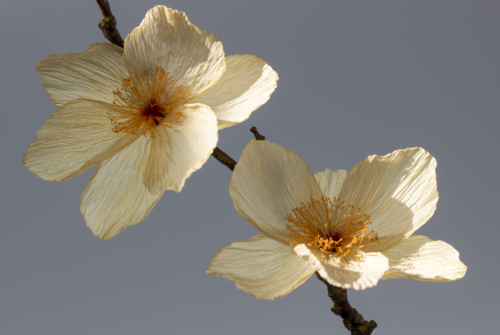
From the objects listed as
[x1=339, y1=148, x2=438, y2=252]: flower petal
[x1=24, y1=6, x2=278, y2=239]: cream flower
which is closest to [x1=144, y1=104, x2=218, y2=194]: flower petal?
[x1=24, y1=6, x2=278, y2=239]: cream flower

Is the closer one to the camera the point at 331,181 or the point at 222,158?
the point at 222,158

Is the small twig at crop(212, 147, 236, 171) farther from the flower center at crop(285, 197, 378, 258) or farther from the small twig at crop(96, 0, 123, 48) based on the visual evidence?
the small twig at crop(96, 0, 123, 48)

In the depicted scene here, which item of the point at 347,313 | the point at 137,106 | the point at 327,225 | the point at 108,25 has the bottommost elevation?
the point at 347,313

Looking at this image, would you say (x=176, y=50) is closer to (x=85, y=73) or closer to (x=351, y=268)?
(x=85, y=73)

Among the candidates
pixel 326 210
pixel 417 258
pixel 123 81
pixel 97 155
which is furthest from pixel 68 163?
pixel 417 258

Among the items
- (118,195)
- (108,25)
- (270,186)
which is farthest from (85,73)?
(270,186)
